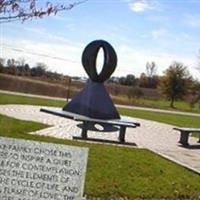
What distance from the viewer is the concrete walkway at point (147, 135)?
46.0 feet

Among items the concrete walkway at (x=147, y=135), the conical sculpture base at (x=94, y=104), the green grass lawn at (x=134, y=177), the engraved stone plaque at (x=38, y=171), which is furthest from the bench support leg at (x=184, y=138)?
the engraved stone plaque at (x=38, y=171)

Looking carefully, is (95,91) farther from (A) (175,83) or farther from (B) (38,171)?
(A) (175,83)

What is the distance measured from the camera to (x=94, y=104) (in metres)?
21.2

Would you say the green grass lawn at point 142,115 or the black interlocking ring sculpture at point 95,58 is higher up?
the black interlocking ring sculpture at point 95,58

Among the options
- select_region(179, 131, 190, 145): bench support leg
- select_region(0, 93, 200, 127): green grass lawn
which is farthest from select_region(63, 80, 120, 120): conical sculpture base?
select_region(0, 93, 200, 127): green grass lawn

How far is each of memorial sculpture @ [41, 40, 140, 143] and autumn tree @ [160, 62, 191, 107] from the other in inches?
1545

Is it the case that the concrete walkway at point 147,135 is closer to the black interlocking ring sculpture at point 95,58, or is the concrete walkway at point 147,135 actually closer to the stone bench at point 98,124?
the stone bench at point 98,124

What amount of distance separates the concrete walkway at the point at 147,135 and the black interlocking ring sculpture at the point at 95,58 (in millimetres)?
2606

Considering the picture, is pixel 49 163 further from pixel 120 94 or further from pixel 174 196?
pixel 120 94

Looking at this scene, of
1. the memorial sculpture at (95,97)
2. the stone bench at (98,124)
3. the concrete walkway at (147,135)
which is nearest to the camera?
the concrete walkway at (147,135)

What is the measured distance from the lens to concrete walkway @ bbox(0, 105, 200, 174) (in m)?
14.0

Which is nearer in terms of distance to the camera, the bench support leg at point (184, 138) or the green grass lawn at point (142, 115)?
the bench support leg at point (184, 138)

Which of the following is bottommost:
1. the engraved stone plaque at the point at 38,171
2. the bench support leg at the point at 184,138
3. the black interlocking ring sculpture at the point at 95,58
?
the bench support leg at the point at 184,138

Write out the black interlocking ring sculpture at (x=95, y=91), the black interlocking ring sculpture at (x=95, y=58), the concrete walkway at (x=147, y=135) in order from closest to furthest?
1. the concrete walkway at (x=147, y=135)
2. the black interlocking ring sculpture at (x=95, y=91)
3. the black interlocking ring sculpture at (x=95, y=58)
